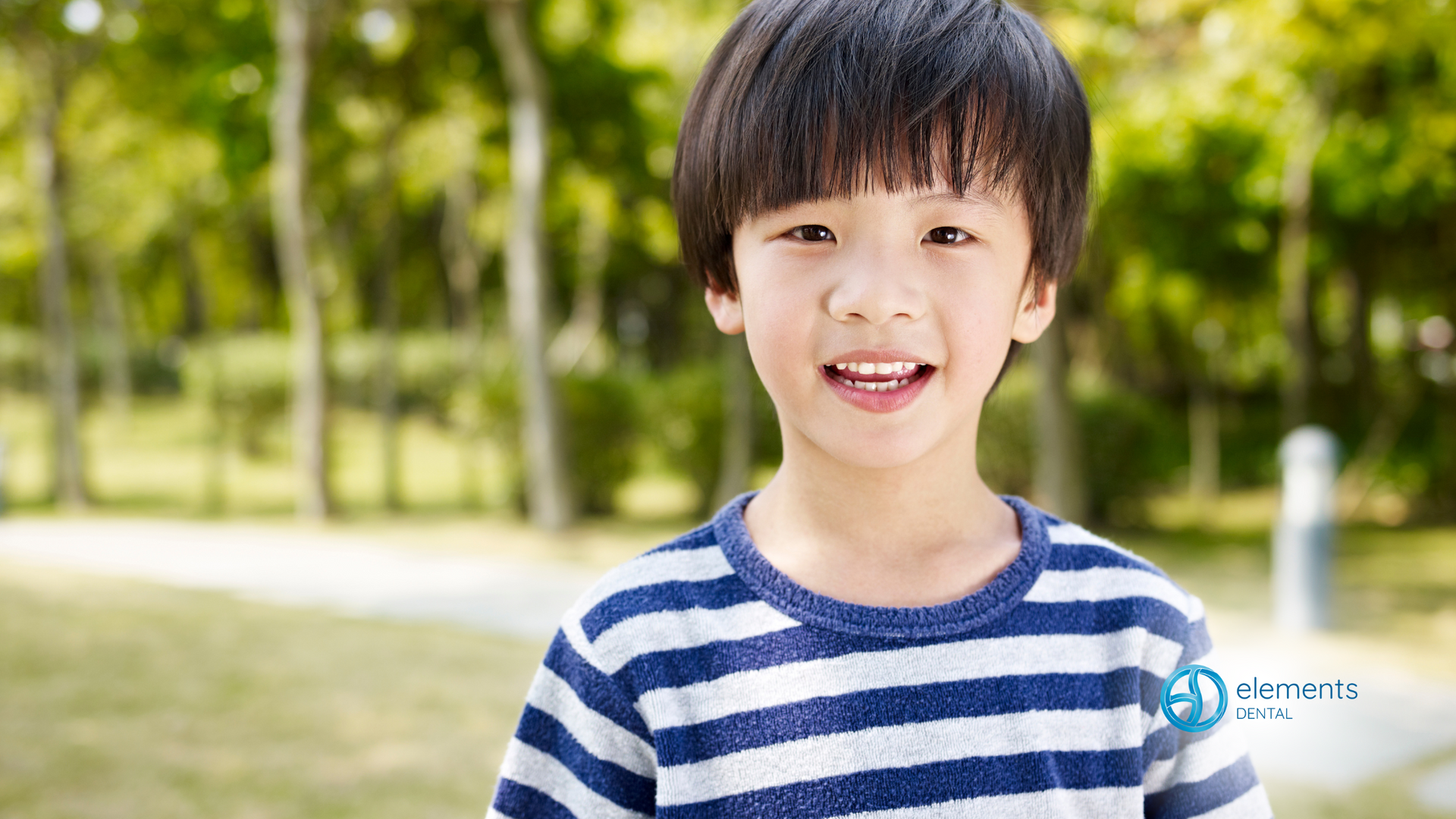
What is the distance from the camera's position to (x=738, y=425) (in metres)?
9.26

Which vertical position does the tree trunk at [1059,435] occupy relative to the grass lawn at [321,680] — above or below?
above

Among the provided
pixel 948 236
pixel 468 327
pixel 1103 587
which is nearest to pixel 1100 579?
pixel 1103 587

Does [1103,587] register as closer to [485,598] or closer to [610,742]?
[610,742]

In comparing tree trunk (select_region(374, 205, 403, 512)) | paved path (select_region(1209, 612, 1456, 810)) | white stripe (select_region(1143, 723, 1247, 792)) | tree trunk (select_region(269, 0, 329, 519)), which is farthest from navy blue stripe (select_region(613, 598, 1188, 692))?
tree trunk (select_region(374, 205, 403, 512))

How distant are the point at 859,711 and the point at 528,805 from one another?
0.36 metres

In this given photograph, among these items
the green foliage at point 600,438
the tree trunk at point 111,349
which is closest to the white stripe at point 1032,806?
the green foliage at point 600,438

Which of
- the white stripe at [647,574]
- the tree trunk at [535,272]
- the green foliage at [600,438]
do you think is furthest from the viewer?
the green foliage at [600,438]

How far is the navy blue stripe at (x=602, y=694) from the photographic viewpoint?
1109 mm

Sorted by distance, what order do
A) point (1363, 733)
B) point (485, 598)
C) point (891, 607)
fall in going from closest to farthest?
point (891, 607), point (1363, 733), point (485, 598)

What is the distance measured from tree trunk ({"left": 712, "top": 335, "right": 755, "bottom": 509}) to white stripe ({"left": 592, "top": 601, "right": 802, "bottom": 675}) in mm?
7539

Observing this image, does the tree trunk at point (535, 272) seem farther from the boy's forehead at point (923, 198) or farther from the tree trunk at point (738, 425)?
the boy's forehead at point (923, 198)

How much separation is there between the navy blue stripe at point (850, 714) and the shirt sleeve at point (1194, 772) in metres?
0.09

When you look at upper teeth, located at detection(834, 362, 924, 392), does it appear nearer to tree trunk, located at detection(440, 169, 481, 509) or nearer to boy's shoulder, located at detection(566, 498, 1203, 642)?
boy's shoulder, located at detection(566, 498, 1203, 642)

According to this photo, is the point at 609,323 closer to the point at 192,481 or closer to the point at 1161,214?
the point at 192,481
